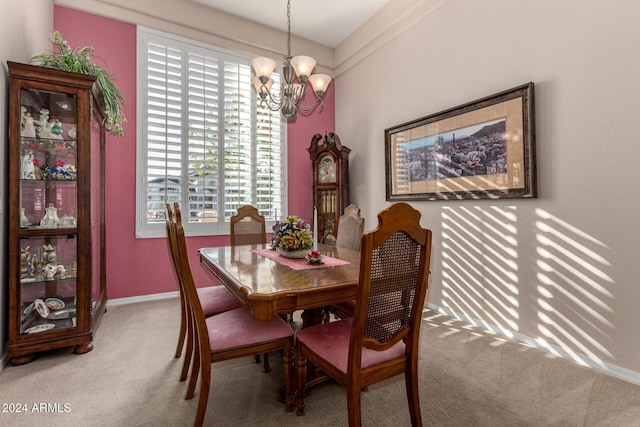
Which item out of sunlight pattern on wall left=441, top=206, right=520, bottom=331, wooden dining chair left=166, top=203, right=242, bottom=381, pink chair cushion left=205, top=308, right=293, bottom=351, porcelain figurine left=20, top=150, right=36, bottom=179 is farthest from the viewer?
sunlight pattern on wall left=441, top=206, right=520, bottom=331

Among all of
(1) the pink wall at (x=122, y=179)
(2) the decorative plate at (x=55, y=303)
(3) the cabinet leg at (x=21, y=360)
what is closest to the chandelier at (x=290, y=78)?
(1) the pink wall at (x=122, y=179)

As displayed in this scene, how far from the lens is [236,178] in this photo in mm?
4047

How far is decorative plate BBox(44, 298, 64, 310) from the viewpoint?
7.64 ft

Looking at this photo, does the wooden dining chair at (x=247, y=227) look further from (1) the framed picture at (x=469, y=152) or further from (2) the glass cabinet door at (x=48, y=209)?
(1) the framed picture at (x=469, y=152)

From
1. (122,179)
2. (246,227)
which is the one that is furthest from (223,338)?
(122,179)

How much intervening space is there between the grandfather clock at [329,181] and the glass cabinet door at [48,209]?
8.72 feet

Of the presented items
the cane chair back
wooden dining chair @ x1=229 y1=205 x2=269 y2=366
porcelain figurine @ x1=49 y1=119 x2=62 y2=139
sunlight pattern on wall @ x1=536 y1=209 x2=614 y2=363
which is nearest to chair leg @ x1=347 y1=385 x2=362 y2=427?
the cane chair back

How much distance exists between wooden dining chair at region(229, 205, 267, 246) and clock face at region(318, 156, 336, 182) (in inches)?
51.4

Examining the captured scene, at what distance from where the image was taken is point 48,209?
230 cm

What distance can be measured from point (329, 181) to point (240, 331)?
114 inches

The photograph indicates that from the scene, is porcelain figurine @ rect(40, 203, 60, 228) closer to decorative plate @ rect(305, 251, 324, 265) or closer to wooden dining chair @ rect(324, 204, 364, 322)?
decorative plate @ rect(305, 251, 324, 265)

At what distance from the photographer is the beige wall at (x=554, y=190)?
2.00m

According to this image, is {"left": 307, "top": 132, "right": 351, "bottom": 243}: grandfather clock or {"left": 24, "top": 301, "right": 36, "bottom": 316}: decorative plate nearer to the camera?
{"left": 24, "top": 301, "right": 36, "bottom": 316}: decorative plate

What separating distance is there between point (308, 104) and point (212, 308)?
350cm
